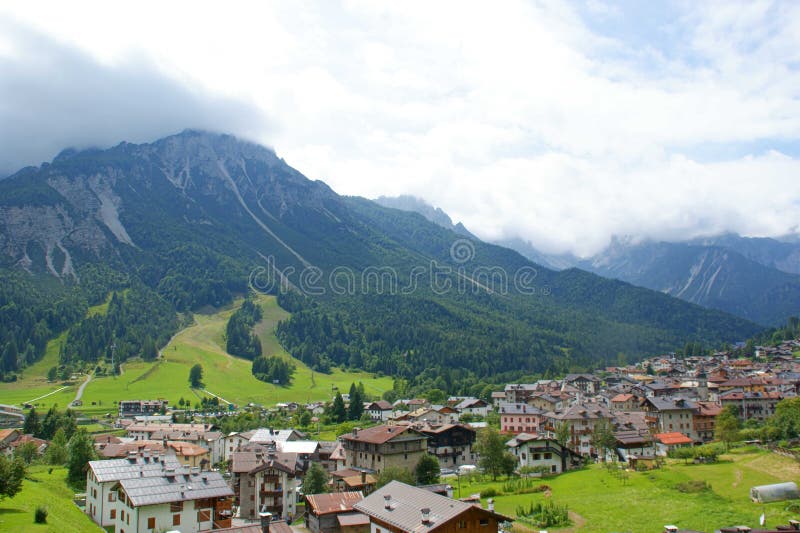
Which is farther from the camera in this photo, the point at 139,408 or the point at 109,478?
the point at 139,408

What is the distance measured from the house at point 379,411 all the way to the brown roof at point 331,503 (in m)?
71.7

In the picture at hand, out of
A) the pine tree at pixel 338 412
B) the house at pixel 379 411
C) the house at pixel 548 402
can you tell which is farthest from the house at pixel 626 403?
the pine tree at pixel 338 412

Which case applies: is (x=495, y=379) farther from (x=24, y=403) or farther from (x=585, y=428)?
(x=24, y=403)

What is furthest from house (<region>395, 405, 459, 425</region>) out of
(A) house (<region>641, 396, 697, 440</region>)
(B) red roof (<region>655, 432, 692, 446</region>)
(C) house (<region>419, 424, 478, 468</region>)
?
(B) red roof (<region>655, 432, 692, 446</region>)

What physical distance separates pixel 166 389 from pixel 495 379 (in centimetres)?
9649

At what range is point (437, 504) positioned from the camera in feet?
133

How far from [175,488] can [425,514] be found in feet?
74.0

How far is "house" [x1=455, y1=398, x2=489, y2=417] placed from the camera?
5022 inches

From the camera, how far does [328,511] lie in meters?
55.6

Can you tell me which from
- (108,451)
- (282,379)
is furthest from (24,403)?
(108,451)

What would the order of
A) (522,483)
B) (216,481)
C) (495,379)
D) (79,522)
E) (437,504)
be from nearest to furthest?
(437,504) < (79,522) < (216,481) < (522,483) < (495,379)

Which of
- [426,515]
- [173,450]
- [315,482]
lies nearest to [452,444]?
[315,482]

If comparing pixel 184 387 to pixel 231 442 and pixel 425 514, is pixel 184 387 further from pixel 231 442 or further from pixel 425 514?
pixel 425 514

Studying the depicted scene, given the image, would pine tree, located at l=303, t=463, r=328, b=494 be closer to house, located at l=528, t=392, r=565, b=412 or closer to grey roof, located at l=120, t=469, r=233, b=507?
grey roof, located at l=120, t=469, r=233, b=507
